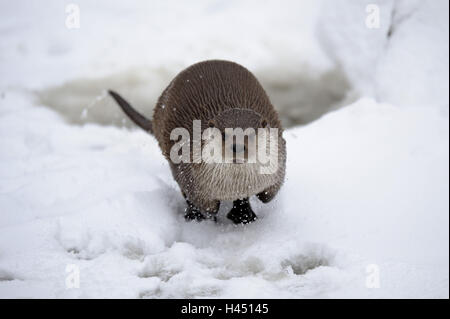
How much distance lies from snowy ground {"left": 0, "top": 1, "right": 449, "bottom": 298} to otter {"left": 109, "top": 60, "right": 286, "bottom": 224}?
5.9 inches

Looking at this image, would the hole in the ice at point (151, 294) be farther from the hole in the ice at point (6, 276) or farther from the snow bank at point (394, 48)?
the snow bank at point (394, 48)

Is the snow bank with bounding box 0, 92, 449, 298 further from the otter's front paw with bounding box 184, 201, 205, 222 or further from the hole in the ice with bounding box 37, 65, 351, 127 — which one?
the hole in the ice with bounding box 37, 65, 351, 127

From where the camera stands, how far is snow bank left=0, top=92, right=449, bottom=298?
4.92 feet

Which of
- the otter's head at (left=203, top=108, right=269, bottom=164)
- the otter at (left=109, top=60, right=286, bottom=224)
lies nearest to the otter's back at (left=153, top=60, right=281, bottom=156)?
the otter at (left=109, top=60, right=286, bottom=224)

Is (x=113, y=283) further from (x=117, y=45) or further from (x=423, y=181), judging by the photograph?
(x=117, y=45)

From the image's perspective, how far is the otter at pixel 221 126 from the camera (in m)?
1.83

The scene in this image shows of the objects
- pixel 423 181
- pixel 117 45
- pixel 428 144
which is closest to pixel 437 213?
pixel 423 181

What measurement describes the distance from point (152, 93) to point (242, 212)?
5.79ft

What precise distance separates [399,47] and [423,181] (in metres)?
1.25

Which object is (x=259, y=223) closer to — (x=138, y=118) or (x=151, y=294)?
(x=151, y=294)

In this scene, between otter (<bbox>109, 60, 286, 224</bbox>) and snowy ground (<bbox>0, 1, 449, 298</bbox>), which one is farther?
otter (<bbox>109, 60, 286, 224</bbox>)

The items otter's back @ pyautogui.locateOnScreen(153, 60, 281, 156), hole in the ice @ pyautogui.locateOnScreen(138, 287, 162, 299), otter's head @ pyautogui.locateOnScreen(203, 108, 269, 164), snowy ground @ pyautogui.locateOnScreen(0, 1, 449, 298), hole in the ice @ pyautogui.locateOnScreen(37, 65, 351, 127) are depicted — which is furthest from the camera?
hole in the ice @ pyautogui.locateOnScreen(37, 65, 351, 127)

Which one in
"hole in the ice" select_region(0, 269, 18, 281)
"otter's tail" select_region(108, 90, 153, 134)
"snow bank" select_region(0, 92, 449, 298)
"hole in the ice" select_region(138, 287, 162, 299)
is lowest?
"hole in the ice" select_region(138, 287, 162, 299)

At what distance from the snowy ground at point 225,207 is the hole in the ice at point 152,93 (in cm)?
1
